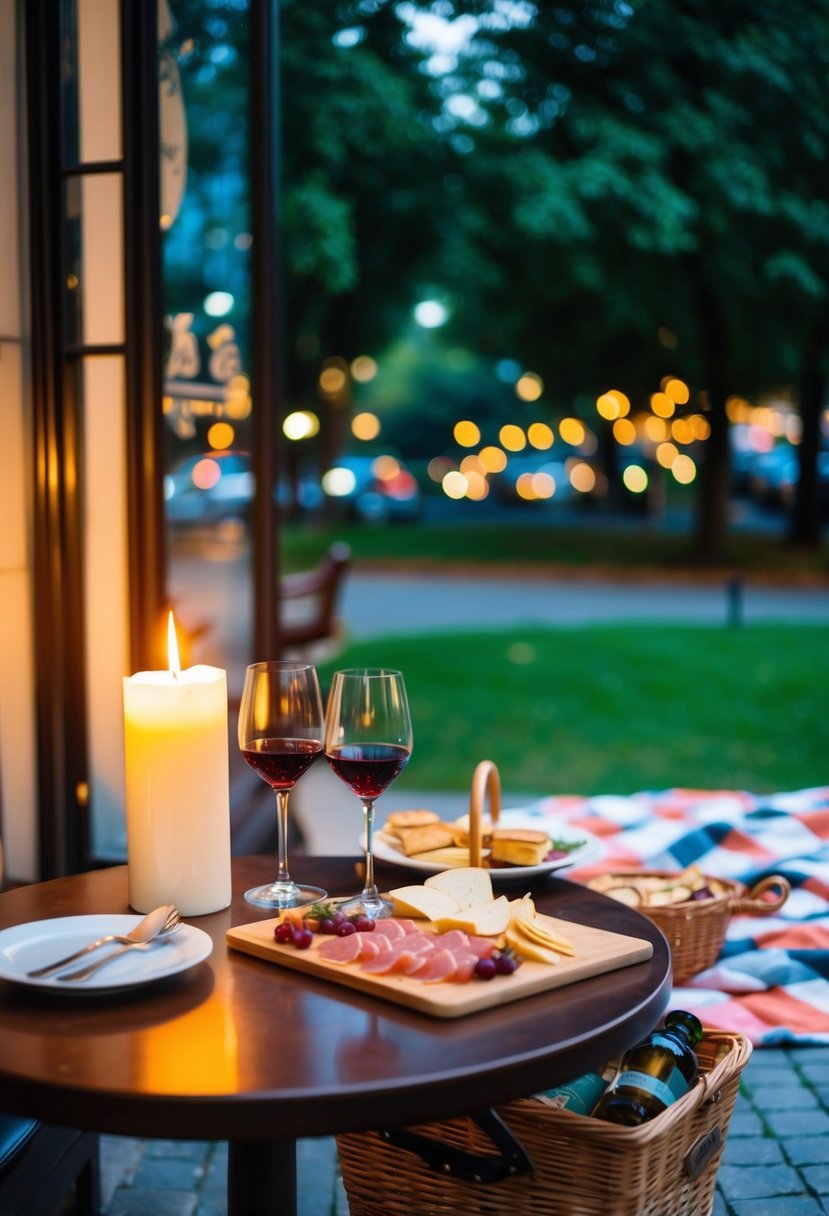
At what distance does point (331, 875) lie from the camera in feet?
6.71

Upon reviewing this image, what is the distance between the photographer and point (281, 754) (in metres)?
1.75

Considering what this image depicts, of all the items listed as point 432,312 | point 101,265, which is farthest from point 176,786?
point 432,312

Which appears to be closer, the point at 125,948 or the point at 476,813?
the point at 125,948

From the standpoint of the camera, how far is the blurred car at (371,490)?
2503 cm

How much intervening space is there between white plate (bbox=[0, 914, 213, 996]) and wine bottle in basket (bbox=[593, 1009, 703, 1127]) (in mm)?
738

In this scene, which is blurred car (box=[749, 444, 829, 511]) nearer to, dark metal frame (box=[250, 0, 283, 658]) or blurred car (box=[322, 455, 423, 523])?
blurred car (box=[322, 455, 423, 523])

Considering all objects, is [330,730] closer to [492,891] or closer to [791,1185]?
[492,891]

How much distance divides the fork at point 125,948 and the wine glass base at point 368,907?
22 cm

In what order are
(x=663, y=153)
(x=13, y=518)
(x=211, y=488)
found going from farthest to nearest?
(x=663, y=153)
(x=211, y=488)
(x=13, y=518)

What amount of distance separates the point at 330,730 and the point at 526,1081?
570 mm

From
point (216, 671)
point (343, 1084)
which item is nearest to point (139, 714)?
point (216, 671)

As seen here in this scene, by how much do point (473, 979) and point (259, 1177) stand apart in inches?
17.7

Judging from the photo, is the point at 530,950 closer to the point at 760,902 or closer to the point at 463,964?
→ the point at 463,964

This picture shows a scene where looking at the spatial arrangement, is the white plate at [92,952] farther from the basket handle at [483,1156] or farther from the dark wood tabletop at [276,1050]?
the basket handle at [483,1156]
